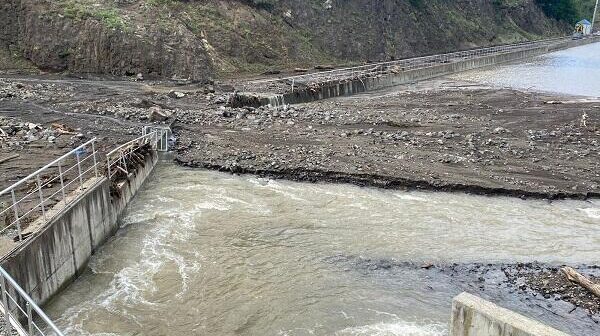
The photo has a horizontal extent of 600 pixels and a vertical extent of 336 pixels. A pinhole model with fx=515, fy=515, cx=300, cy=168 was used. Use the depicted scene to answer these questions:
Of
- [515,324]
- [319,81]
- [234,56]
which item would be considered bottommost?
[515,324]

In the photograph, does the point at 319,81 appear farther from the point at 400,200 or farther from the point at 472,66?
the point at 472,66

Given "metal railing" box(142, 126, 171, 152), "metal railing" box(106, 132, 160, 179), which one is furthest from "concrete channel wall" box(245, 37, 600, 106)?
"metal railing" box(106, 132, 160, 179)

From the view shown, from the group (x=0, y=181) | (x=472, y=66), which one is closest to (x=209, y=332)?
(x=0, y=181)

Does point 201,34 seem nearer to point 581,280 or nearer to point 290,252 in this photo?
point 290,252

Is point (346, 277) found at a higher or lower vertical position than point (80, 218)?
lower

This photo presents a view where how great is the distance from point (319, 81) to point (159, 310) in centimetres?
2729

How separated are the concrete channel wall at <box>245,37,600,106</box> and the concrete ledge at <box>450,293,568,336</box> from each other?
2245cm

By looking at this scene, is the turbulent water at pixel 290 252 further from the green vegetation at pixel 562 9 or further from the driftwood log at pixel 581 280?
the green vegetation at pixel 562 9

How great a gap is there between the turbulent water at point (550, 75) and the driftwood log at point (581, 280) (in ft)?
104

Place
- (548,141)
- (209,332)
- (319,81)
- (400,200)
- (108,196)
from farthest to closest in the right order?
1. (319,81)
2. (548,141)
3. (400,200)
4. (108,196)
5. (209,332)

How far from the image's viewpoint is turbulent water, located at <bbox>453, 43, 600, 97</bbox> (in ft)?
139

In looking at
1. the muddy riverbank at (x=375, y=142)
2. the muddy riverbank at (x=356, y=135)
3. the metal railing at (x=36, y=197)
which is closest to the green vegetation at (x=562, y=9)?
the muddy riverbank at (x=375, y=142)

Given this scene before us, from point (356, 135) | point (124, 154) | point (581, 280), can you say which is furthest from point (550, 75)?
point (124, 154)

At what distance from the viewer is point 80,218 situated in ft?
39.9
